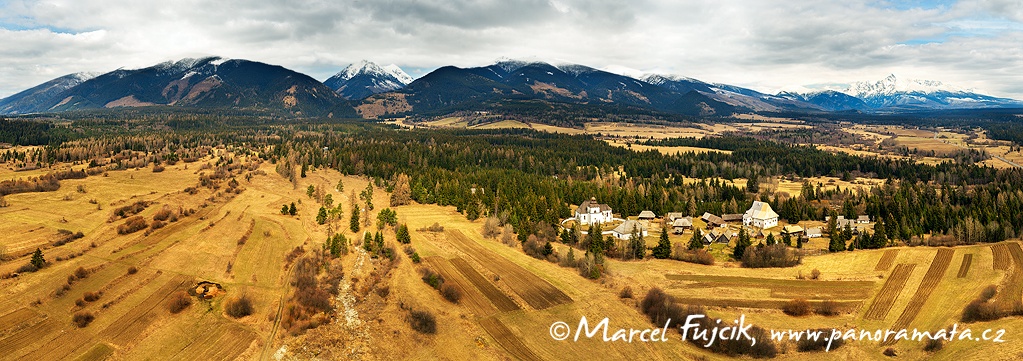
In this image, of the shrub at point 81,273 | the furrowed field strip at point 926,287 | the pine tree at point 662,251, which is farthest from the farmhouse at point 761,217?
the shrub at point 81,273

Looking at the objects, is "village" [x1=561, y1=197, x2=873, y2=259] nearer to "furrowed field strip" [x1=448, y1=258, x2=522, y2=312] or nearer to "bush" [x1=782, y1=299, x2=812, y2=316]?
"furrowed field strip" [x1=448, y1=258, x2=522, y2=312]

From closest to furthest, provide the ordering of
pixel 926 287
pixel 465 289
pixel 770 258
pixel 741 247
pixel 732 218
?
pixel 926 287 < pixel 465 289 < pixel 770 258 < pixel 741 247 < pixel 732 218

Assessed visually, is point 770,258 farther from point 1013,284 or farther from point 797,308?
point 1013,284

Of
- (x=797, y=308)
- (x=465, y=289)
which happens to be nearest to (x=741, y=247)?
(x=797, y=308)

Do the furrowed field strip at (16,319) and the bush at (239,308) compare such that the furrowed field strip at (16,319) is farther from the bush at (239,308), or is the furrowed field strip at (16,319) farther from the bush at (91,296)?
the bush at (239,308)

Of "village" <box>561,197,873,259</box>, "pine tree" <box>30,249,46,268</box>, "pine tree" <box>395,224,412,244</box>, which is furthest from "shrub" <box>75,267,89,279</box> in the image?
"village" <box>561,197,873,259</box>

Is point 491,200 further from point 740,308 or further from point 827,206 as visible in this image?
point 827,206

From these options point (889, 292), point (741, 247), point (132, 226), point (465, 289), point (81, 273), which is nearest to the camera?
point (889, 292)
